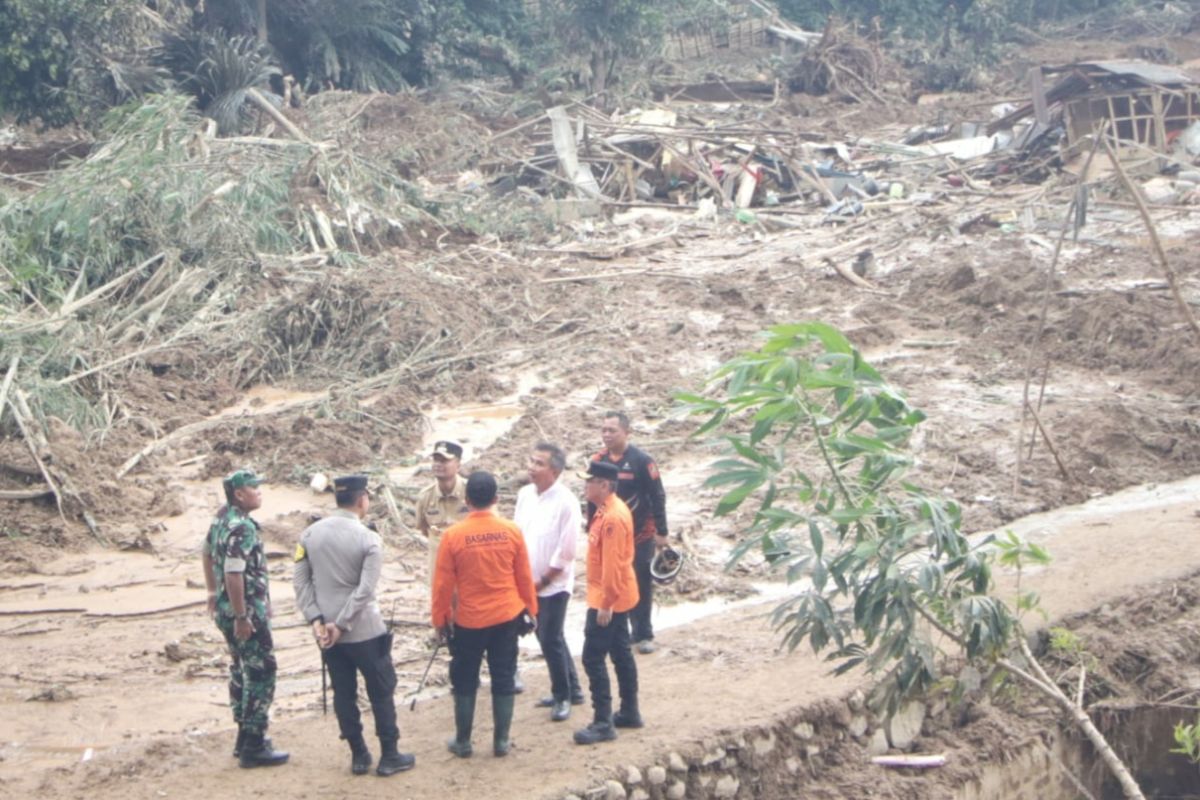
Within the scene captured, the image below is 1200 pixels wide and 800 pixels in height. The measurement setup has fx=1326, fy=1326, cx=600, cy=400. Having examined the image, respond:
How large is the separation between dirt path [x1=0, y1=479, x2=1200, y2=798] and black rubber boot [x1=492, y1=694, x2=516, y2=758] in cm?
6

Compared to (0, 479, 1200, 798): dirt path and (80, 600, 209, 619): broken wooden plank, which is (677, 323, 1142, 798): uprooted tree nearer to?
(0, 479, 1200, 798): dirt path

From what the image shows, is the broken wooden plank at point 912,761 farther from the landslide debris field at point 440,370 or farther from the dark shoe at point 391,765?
the dark shoe at point 391,765

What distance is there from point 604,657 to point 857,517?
135 cm

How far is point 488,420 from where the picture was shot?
12211mm

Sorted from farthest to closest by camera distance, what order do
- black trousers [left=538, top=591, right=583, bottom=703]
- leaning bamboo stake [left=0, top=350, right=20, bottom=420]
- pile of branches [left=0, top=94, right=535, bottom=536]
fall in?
pile of branches [left=0, top=94, right=535, bottom=536] → leaning bamboo stake [left=0, top=350, right=20, bottom=420] → black trousers [left=538, top=591, right=583, bottom=703]

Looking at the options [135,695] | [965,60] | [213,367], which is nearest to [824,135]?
[965,60]

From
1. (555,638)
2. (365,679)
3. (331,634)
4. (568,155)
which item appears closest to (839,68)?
(568,155)

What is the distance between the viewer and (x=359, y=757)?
18.6 ft

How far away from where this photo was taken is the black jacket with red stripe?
6758mm

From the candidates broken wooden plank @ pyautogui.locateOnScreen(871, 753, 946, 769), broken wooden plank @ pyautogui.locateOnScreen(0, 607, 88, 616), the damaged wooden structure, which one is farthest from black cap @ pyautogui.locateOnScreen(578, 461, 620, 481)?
the damaged wooden structure

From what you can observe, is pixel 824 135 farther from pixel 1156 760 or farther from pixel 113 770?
pixel 113 770

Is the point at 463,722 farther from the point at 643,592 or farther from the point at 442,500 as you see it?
the point at 643,592

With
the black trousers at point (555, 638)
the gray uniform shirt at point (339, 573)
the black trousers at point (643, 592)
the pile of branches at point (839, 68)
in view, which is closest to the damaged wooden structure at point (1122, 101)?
the pile of branches at point (839, 68)

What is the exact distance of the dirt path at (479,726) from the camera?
561cm
